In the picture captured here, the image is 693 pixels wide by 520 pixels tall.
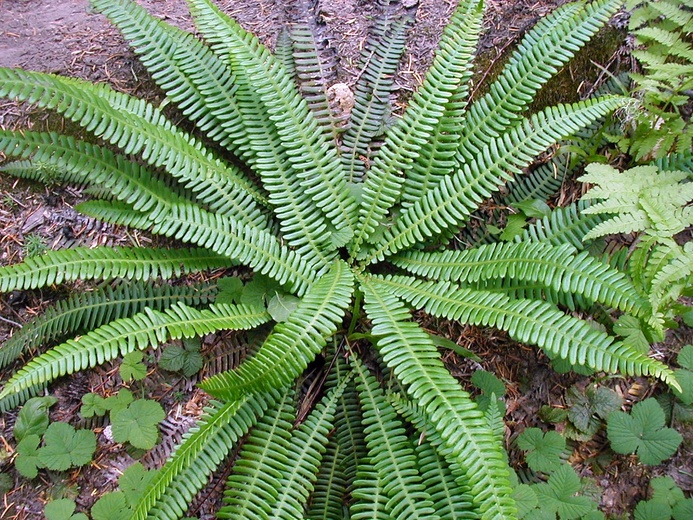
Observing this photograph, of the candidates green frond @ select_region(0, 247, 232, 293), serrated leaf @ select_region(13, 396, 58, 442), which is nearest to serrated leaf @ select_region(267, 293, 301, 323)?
green frond @ select_region(0, 247, 232, 293)

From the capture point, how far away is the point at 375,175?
2.96m

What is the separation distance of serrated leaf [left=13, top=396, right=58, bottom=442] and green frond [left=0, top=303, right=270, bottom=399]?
0.58 meters

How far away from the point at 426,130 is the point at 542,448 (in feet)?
5.98

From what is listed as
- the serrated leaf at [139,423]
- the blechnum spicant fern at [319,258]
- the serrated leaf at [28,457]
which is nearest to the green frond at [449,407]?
the blechnum spicant fern at [319,258]

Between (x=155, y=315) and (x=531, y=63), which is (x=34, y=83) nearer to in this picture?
(x=155, y=315)

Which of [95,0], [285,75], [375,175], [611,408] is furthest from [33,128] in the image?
[611,408]

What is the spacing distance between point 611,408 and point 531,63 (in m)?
1.98

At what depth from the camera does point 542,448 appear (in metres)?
2.83

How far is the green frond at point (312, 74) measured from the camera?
3.21 meters

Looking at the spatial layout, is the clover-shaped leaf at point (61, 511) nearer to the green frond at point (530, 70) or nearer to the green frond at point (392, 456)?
the green frond at point (392, 456)

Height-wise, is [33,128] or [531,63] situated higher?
[531,63]

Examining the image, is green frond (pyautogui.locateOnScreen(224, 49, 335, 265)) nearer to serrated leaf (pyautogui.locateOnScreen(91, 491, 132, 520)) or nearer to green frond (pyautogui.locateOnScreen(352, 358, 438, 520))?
green frond (pyautogui.locateOnScreen(352, 358, 438, 520))

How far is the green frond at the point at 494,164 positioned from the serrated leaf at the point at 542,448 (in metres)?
1.21

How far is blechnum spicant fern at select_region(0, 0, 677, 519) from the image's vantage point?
96.9 inches
